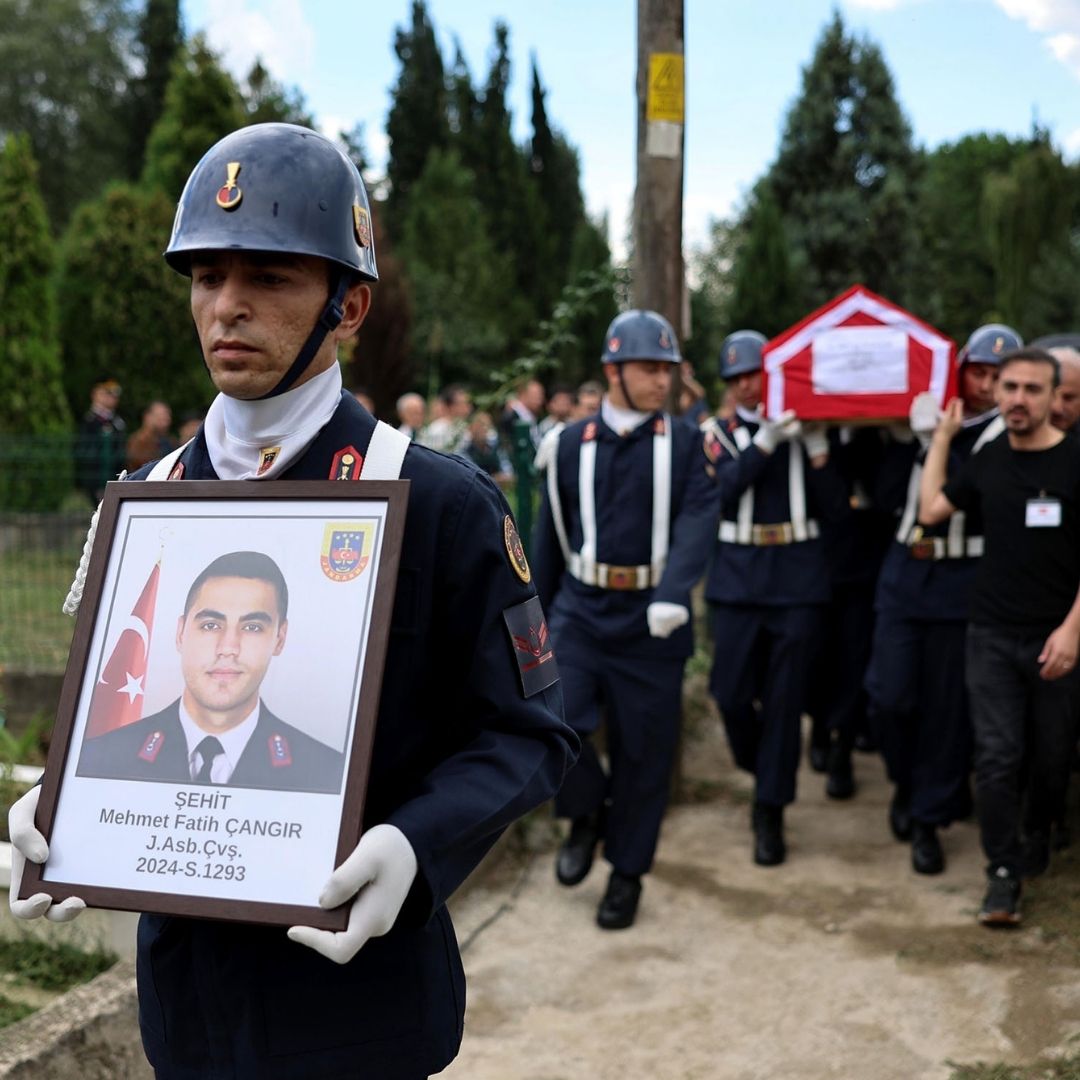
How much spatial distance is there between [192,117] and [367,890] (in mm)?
19382

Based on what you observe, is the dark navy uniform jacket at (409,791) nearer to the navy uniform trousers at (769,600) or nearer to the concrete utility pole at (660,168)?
the navy uniform trousers at (769,600)

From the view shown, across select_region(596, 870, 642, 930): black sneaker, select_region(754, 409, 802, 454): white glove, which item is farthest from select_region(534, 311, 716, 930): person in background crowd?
select_region(754, 409, 802, 454): white glove

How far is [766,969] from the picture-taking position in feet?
16.9

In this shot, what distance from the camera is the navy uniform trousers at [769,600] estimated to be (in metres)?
6.62

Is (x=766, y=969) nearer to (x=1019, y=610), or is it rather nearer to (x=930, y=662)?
(x=1019, y=610)

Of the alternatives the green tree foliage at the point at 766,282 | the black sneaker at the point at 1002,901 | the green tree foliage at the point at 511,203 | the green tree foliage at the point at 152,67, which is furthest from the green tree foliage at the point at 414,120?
the black sneaker at the point at 1002,901

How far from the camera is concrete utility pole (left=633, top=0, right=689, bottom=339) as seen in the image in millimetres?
7008

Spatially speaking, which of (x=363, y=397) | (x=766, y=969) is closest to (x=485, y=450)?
(x=363, y=397)

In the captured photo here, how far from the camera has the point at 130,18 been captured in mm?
39156

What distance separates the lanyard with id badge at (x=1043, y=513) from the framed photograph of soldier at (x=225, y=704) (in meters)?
4.12

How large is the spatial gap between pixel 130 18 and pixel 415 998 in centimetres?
4167

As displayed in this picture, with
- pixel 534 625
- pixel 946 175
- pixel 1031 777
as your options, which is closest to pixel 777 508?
pixel 1031 777

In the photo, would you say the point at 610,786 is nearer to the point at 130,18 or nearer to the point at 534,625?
the point at 534,625

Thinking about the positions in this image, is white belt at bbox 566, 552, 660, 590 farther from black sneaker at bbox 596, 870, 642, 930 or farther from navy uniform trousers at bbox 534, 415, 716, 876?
black sneaker at bbox 596, 870, 642, 930
